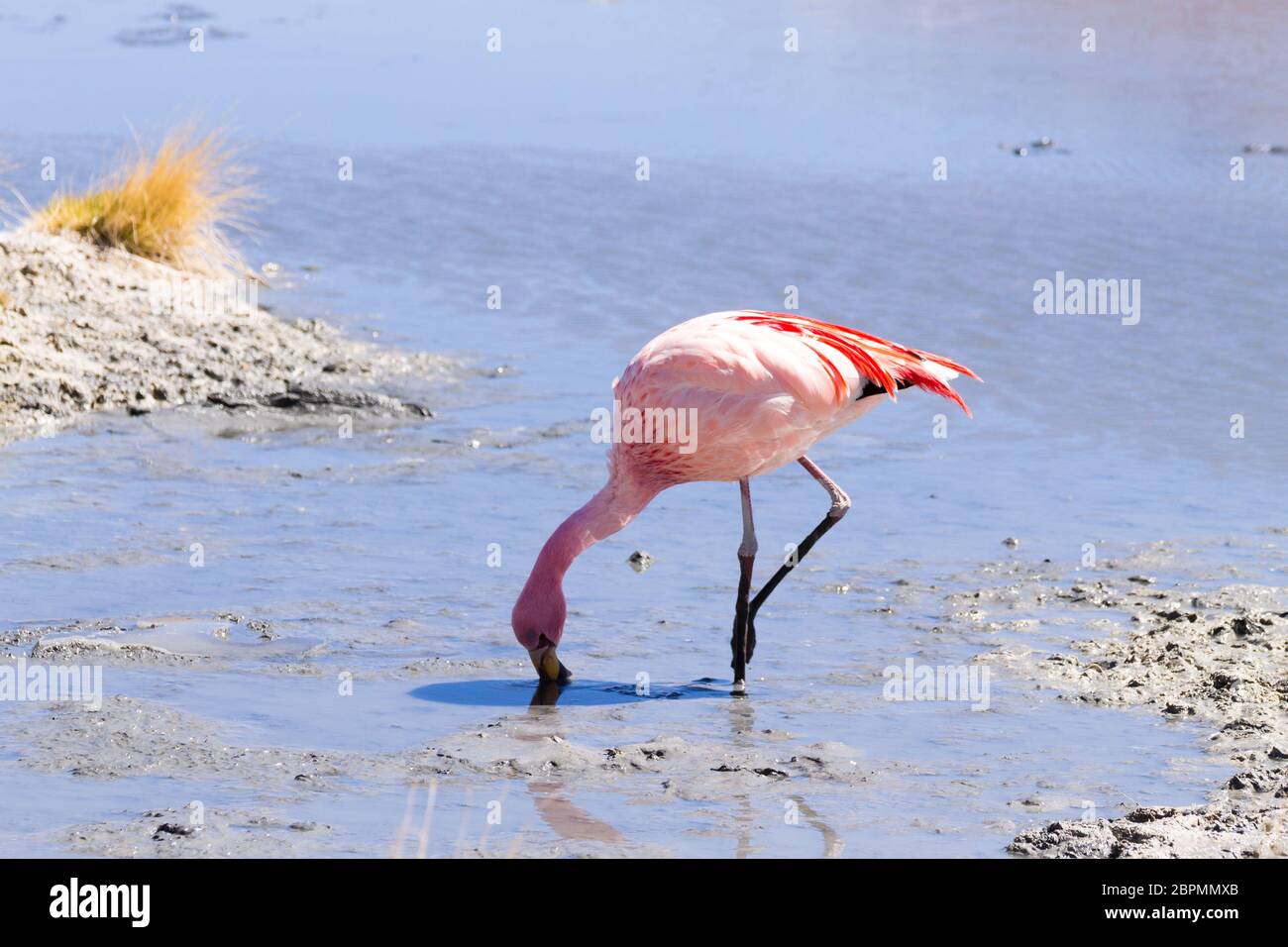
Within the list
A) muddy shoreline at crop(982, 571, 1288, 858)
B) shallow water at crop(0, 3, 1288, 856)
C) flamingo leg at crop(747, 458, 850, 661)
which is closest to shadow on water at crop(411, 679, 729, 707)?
shallow water at crop(0, 3, 1288, 856)

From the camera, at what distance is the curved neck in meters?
7.14

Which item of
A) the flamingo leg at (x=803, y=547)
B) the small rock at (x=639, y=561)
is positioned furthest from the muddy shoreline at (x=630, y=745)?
the small rock at (x=639, y=561)

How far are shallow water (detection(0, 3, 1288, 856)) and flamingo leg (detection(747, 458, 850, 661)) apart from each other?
A: 213 millimetres

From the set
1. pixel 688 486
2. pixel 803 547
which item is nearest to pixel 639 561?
pixel 803 547

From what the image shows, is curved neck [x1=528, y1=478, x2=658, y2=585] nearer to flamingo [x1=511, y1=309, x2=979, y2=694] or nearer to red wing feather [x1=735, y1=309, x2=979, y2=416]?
flamingo [x1=511, y1=309, x2=979, y2=694]

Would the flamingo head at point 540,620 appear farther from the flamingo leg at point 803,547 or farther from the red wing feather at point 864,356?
the red wing feather at point 864,356

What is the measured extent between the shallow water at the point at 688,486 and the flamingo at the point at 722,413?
33 centimetres

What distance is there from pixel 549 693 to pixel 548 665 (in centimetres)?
11

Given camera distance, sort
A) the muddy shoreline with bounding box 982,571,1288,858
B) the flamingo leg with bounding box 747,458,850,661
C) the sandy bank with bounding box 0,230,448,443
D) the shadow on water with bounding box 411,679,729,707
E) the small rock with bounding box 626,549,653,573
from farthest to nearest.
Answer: the sandy bank with bounding box 0,230,448,443, the small rock with bounding box 626,549,653,573, the flamingo leg with bounding box 747,458,850,661, the shadow on water with bounding box 411,679,729,707, the muddy shoreline with bounding box 982,571,1288,858

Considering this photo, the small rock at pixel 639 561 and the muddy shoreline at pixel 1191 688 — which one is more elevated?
the small rock at pixel 639 561

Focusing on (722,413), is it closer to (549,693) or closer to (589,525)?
(589,525)

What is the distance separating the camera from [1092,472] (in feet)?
33.4

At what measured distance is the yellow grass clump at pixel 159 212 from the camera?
13.5m

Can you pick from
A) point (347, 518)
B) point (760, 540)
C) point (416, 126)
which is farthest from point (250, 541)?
point (416, 126)
